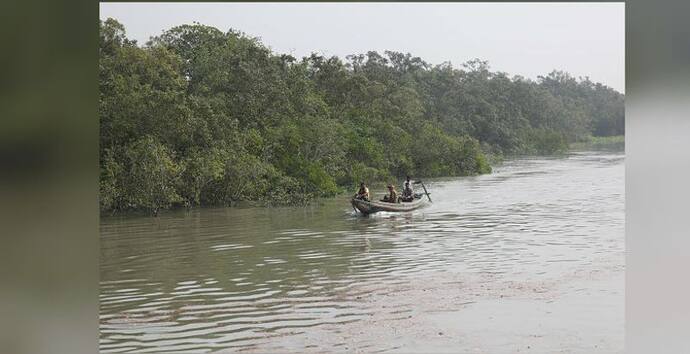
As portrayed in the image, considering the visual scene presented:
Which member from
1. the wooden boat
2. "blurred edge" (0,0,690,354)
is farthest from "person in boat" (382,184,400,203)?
"blurred edge" (0,0,690,354)

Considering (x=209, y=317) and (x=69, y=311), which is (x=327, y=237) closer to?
(x=209, y=317)

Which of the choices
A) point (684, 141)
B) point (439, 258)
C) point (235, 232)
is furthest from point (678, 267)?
point (235, 232)

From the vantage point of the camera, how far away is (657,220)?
3.29 m

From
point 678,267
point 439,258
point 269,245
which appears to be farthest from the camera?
point 269,245

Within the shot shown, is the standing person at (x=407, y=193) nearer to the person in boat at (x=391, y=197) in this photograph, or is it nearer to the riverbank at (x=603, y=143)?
the person in boat at (x=391, y=197)

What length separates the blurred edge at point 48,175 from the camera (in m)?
2.72

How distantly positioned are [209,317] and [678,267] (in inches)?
106

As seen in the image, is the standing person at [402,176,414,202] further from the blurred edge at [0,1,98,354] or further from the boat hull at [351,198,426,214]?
the blurred edge at [0,1,98,354]

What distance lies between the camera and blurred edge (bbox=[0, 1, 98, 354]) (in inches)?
107

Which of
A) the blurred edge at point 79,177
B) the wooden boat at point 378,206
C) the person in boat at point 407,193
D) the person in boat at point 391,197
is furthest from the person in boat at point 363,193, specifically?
the blurred edge at point 79,177

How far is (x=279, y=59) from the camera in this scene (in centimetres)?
865

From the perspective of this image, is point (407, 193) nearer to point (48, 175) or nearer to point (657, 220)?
point (657, 220)

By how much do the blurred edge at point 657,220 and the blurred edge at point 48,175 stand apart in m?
2.03

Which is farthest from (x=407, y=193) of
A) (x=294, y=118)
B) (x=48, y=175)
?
(x=48, y=175)
